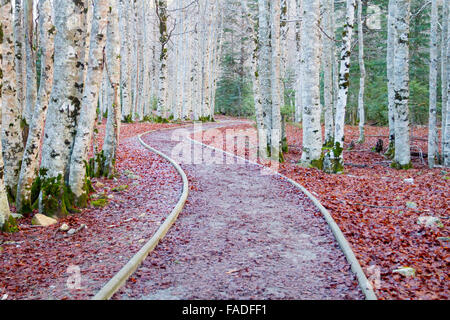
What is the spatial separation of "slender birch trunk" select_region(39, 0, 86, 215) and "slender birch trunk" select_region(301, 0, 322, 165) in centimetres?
715

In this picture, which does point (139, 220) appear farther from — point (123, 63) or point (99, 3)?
point (123, 63)

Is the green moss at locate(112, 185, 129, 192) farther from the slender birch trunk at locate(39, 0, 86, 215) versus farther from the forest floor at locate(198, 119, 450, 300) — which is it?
the forest floor at locate(198, 119, 450, 300)

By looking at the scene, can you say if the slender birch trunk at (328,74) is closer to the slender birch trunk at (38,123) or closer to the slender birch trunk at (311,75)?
the slender birch trunk at (311,75)

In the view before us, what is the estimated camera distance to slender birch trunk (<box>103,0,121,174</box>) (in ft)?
35.3

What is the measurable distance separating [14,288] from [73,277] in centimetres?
79

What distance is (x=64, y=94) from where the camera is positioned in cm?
776

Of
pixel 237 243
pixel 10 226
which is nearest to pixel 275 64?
pixel 237 243

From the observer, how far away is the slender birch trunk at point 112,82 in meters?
10.8

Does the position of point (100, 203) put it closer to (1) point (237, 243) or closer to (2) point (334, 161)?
(1) point (237, 243)

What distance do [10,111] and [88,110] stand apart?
1848mm

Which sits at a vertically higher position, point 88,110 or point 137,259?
point 88,110

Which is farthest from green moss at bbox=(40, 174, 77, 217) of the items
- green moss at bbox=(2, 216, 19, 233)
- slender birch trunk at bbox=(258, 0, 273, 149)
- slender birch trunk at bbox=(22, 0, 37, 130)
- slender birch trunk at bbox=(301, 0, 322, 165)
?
slender birch trunk at bbox=(258, 0, 273, 149)

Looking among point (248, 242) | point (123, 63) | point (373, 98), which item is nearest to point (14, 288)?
point (248, 242)

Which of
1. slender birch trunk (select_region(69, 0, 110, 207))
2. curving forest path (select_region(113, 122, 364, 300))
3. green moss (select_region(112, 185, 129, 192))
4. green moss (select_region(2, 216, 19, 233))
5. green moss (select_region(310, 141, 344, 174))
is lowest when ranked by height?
curving forest path (select_region(113, 122, 364, 300))
